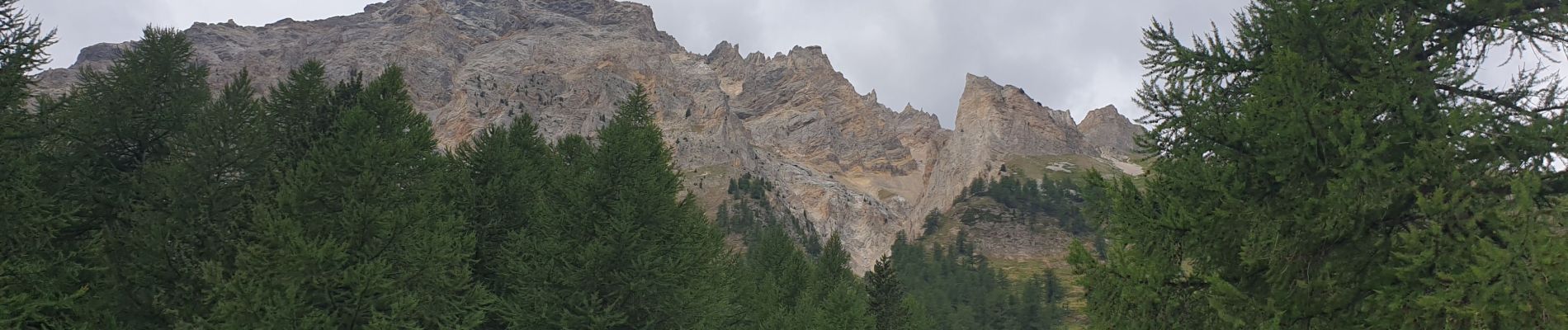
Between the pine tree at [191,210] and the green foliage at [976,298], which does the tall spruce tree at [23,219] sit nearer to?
the pine tree at [191,210]

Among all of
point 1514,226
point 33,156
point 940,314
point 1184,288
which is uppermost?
point 1514,226

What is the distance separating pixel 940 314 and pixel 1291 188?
6361 cm

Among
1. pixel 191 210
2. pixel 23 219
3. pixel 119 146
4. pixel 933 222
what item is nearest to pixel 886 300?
pixel 191 210

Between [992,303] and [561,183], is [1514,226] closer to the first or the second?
[561,183]

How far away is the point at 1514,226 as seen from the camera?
7438 mm

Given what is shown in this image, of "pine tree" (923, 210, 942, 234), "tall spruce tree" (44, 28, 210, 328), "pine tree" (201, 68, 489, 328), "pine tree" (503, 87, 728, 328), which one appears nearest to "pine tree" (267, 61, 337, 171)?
"pine tree" (201, 68, 489, 328)

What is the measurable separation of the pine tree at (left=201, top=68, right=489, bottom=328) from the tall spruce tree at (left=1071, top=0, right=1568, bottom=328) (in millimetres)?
14481

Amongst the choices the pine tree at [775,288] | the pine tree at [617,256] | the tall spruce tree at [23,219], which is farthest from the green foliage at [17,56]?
the pine tree at [775,288]

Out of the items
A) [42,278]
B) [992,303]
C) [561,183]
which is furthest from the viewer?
[992,303]

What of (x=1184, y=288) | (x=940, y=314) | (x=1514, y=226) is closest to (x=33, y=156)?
(x=1184, y=288)

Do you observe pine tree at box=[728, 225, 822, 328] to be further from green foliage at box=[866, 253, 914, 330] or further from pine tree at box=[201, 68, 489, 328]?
pine tree at box=[201, 68, 489, 328]

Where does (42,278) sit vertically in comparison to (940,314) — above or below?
above

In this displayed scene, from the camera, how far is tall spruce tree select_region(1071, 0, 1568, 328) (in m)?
7.60

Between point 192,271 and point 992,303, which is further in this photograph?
point 992,303
